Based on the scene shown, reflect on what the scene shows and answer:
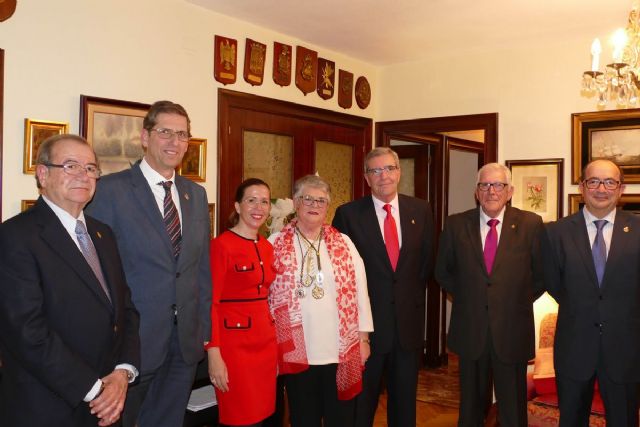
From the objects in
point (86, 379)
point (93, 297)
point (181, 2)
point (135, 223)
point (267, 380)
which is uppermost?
point (181, 2)

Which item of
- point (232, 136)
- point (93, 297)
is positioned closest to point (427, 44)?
point (232, 136)

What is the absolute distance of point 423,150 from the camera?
19.3ft

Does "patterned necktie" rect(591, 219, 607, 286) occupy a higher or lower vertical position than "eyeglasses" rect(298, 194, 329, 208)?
lower

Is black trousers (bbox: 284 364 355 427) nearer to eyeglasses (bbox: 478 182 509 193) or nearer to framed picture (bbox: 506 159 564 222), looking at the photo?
eyeglasses (bbox: 478 182 509 193)

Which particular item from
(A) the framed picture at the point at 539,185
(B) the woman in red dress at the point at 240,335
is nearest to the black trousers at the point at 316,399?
(B) the woman in red dress at the point at 240,335

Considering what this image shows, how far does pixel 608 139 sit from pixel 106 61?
3.34 meters

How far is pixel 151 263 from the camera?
226 centimetres

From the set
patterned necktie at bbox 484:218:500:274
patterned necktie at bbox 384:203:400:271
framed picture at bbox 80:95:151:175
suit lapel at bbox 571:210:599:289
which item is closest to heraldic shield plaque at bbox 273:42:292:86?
framed picture at bbox 80:95:151:175

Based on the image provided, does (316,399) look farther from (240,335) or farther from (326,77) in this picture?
(326,77)

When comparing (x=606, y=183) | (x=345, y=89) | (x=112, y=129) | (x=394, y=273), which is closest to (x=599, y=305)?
(x=606, y=183)

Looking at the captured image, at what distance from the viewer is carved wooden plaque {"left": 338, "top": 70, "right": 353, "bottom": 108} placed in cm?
491

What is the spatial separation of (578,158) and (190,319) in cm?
317

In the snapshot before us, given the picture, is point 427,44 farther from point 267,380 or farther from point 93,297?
point 93,297

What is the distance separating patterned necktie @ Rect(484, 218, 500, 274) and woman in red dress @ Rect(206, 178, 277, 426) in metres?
1.16
